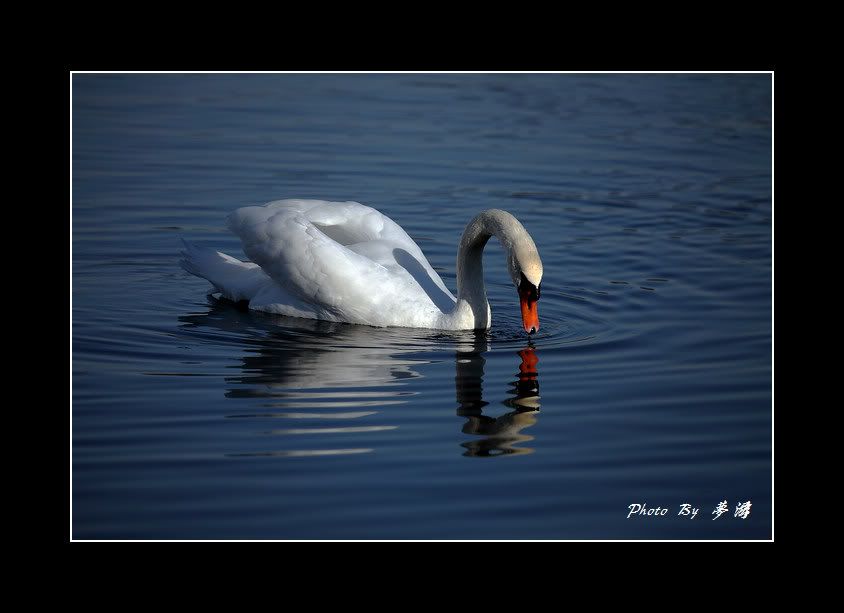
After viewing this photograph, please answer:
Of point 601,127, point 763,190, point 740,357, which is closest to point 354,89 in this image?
point 601,127

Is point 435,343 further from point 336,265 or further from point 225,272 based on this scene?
point 225,272

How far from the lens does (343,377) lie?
10.1m

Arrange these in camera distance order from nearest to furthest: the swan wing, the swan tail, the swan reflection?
the swan reflection, the swan wing, the swan tail

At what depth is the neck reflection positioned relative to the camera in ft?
28.8

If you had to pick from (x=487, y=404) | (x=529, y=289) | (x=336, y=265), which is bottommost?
(x=487, y=404)

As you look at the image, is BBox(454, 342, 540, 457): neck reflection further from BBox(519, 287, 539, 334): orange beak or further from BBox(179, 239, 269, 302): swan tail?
BBox(179, 239, 269, 302): swan tail

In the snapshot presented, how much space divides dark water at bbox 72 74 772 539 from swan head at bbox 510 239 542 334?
0.30 metres

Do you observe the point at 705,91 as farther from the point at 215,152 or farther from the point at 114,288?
the point at 114,288

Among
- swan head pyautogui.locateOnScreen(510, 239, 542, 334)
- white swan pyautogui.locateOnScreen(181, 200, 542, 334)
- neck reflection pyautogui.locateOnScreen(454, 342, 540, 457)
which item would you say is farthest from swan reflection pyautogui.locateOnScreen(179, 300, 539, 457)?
swan head pyautogui.locateOnScreen(510, 239, 542, 334)

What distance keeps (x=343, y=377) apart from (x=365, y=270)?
1.61 meters

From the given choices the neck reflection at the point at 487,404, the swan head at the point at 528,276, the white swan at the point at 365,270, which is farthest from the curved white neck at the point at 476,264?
the neck reflection at the point at 487,404

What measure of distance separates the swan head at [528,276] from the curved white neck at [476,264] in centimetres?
12

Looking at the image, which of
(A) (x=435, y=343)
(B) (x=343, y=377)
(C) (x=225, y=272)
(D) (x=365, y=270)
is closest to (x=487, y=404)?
(B) (x=343, y=377)

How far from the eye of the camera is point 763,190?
17359 mm
